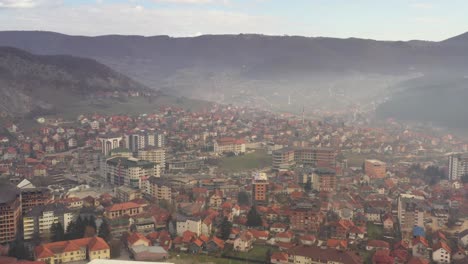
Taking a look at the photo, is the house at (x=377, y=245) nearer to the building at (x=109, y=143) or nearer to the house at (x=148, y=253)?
the house at (x=148, y=253)

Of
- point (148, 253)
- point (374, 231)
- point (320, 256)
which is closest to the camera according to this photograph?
point (320, 256)

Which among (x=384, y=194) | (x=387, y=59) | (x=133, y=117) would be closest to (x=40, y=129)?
(x=133, y=117)

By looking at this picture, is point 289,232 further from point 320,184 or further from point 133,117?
point 133,117

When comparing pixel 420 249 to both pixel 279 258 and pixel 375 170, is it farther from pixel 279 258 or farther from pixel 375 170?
pixel 375 170

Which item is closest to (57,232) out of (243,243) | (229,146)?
(243,243)

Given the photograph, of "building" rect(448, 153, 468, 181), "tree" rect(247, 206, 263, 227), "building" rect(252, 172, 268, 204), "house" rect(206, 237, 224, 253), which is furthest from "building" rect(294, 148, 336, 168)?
"house" rect(206, 237, 224, 253)
